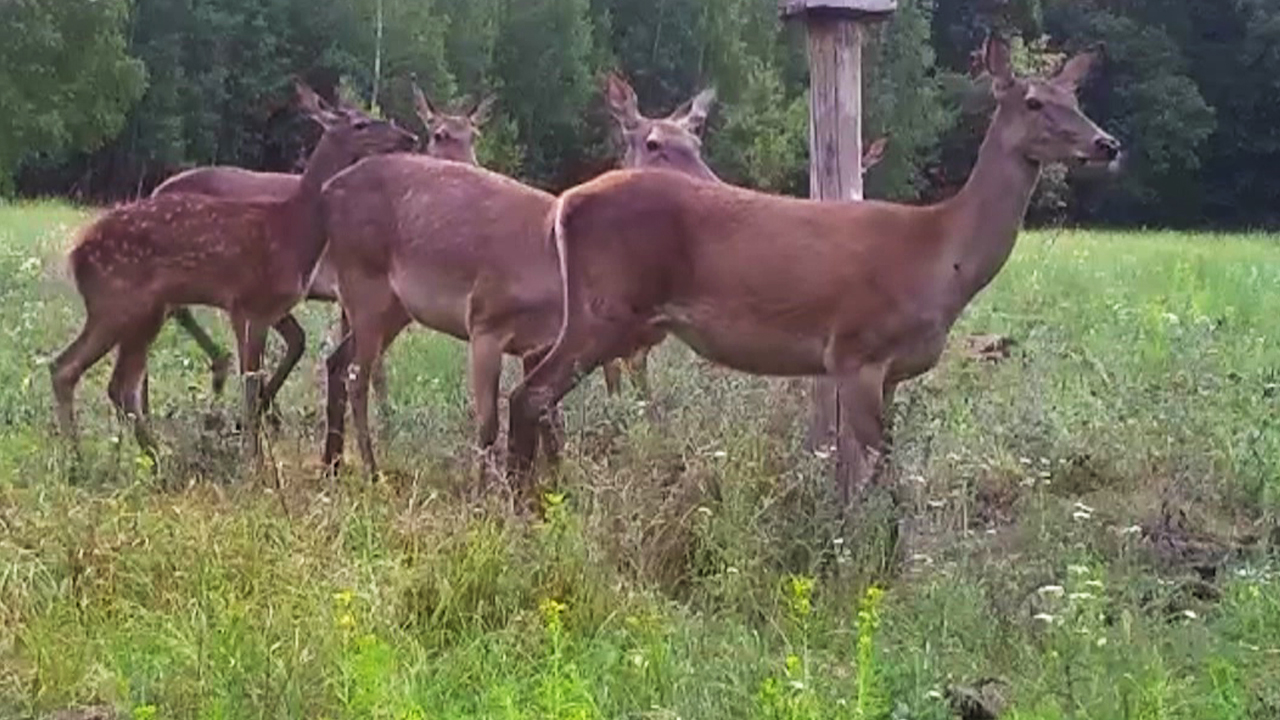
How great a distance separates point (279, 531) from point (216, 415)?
93.8 inches

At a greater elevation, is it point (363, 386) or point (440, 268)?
point (440, 268)

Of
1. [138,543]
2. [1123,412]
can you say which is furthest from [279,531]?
[1123,412]

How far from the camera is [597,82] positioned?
5062cm

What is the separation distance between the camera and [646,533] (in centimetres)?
696

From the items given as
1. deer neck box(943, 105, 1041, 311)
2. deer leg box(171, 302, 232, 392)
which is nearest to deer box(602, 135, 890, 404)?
deer neck box(943, 105, 1041, 311)

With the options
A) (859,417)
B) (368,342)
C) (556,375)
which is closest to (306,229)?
(368,342)

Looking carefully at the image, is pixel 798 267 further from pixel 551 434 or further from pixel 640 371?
pixel 640 371

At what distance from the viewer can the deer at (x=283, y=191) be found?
9.88 meters

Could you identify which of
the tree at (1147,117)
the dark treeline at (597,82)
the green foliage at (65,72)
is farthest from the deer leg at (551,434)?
the tree at (1147,117)

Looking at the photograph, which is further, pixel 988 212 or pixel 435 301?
pixel 435 301

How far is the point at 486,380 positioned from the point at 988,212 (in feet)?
7.06

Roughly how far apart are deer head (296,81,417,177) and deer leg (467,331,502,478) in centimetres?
212

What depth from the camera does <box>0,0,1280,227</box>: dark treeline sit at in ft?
146

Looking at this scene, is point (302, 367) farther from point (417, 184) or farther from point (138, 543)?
point (138, 543)
